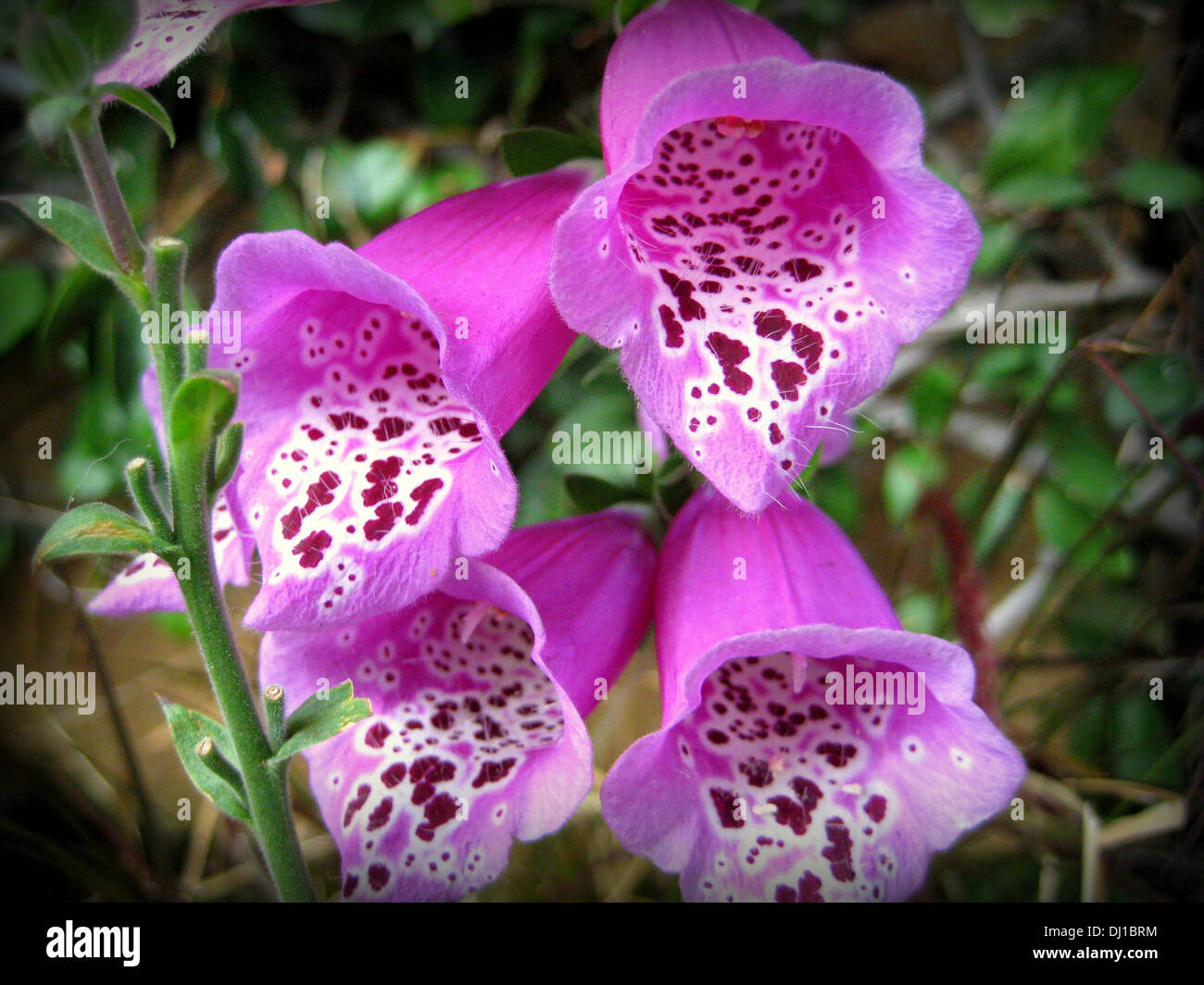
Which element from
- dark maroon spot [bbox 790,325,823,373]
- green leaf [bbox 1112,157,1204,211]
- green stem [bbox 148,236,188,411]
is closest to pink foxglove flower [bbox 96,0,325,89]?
green stem [bbox 148,236,188,411]

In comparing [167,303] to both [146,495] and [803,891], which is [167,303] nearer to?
[146,495]

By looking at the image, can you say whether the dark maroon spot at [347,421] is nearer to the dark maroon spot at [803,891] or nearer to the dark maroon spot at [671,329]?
the dark maroon spot at [671,329]

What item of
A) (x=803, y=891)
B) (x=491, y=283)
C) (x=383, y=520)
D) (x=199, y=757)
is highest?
(x=491, y=283)

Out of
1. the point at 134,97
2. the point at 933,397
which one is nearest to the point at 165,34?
the point at 134,97

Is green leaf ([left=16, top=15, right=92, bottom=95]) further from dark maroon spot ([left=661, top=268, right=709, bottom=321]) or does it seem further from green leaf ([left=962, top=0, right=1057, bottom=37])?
green leaf ([left=962, top=0, right=1057, bottom=37])

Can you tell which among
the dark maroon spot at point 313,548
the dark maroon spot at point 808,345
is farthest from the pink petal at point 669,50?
the dark maroon spot at point 313,548

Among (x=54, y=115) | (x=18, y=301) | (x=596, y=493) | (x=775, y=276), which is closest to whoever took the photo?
(x=54, y=115)
